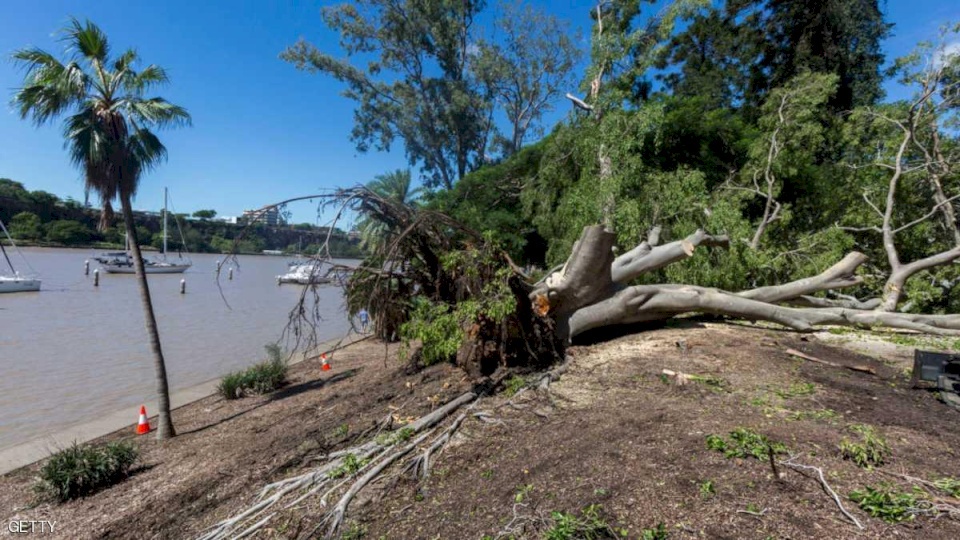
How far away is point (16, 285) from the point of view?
27984 mm

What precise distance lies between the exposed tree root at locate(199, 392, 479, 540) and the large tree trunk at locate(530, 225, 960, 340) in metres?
2.61

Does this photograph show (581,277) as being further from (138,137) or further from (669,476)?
(138,137)

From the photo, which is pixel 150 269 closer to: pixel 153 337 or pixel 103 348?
pixel 103 348

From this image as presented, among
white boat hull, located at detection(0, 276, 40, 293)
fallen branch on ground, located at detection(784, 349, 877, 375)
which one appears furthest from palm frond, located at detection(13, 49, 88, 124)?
white boat hull, located at detection(0, 276, 40, 293)

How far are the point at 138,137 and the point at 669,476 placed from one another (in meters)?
7.76

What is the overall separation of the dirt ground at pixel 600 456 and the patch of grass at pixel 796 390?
38 mm

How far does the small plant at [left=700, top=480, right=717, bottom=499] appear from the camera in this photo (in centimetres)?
261

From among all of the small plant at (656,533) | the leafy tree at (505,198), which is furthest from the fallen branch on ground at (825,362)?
the leafy tree at (505,198)

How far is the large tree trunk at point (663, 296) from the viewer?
624 cm

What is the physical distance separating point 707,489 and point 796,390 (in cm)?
250

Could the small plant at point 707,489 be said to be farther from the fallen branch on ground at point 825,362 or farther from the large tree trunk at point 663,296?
the fallen branch on ground at point 825,362

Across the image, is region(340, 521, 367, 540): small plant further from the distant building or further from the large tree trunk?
the large tree trunk

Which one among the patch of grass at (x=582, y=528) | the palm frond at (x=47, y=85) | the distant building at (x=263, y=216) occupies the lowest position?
the patch of grass at (x=582, y=528)

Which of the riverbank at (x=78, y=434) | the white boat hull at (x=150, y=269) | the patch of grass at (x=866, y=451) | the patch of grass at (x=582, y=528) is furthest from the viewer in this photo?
the white boat hull at (x=150, y=269)
